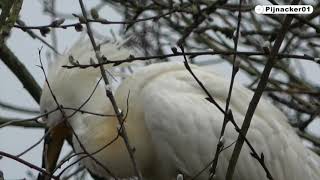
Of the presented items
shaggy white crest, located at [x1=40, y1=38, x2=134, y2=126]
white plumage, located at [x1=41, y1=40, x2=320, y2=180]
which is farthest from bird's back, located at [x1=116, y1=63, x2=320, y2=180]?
shaggy white crest, located at [x1=40, y1=38, x2=134, y2=126]

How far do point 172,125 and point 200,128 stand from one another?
0.51ft

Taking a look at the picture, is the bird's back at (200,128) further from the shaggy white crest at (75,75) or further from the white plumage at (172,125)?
the shaggy white crest at (75,75)

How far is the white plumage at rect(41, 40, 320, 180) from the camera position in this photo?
4.44 m

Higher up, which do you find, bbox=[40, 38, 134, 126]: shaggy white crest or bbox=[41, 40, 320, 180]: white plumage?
bbox=[40, 38, 134, 126]: shaggy white crest

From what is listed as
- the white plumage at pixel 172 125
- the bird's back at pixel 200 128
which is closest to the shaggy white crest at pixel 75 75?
the white plumage at pixel 172 125

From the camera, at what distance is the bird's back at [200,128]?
443 centimetres

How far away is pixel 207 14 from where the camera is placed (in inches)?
207

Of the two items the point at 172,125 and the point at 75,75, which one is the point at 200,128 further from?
the point at 75,75

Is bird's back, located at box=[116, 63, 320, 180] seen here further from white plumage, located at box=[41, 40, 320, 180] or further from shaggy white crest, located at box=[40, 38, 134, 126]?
shaggy white crest, located at box=[40, 38, 134, 126]

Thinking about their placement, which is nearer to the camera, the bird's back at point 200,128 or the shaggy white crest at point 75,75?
the bird's back at point 200,128

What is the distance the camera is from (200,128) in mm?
4438

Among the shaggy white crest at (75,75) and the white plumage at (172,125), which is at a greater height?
the shaggy white crest at (75,75)

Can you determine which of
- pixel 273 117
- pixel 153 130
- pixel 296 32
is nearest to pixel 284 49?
pixel 296 32

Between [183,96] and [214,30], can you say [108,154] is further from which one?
[214,30]
